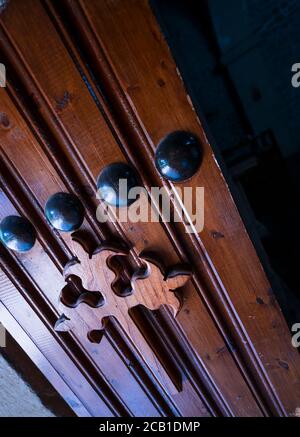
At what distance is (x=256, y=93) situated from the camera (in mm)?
4961

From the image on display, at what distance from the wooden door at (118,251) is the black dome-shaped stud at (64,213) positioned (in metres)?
0.04

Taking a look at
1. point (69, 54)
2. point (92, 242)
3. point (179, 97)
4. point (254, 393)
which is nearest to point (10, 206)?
point (92, 242)

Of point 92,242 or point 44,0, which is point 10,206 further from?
point 44,0

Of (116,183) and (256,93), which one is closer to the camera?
(116,183)

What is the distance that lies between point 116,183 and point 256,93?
4.74 meters

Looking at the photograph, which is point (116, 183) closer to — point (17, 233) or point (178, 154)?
point (178, 154)

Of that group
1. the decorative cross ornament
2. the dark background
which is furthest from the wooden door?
the dark background

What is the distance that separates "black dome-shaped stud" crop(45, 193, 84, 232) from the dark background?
110 inches

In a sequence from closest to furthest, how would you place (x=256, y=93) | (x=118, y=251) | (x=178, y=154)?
(x=178, y=154)
(x=118, y=251)
(x=256, y=93)

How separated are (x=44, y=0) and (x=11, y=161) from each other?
395mm

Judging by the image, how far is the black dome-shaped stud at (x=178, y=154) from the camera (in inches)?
31.7

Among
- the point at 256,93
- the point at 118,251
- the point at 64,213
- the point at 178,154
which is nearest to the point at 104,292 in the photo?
the point at 118,251

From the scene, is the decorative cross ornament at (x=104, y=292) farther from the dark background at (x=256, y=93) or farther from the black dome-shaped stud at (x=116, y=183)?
the dark background at (x=256, y=93)

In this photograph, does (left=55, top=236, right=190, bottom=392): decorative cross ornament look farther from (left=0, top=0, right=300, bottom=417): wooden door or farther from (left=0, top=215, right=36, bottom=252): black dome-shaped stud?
(left=0, top=215, right=36, bottom=252): black dome-shaped stud
